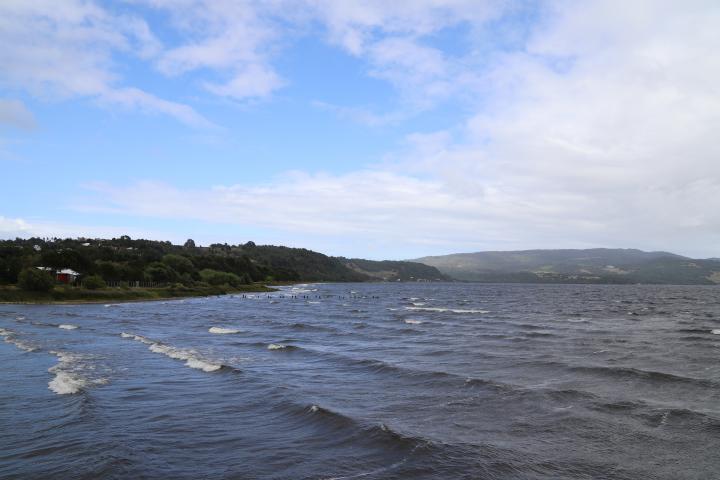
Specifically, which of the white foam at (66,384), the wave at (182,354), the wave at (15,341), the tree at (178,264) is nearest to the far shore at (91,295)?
the tree at (178,264)

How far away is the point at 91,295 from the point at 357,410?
89.6m

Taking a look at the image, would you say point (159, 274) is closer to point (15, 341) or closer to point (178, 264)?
point (178, 264)

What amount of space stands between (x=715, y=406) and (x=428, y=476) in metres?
14.2

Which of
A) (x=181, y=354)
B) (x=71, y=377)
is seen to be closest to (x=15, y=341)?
(x=181, y=354)

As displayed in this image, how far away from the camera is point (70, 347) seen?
33844 millimetres

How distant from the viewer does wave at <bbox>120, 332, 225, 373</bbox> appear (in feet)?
90.7

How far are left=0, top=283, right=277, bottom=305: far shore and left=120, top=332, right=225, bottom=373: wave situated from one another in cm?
5539

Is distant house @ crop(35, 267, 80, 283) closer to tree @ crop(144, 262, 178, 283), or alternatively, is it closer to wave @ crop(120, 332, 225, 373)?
tree @ crop(144, 262, 178, 283)

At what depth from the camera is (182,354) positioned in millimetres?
32281

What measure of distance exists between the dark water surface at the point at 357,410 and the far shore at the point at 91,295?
55.2 meters

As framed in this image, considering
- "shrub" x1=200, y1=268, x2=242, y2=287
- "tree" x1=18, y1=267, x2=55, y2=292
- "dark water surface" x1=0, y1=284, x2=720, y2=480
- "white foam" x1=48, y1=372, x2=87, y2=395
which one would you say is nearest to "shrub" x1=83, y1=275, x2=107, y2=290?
"tree" x1=18, y1=267, x2=55, y2=292

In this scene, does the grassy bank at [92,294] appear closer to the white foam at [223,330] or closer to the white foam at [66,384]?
the white foam at [223,330]

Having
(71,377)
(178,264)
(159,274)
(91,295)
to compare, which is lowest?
(71,377)

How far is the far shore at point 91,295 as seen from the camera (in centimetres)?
8412
